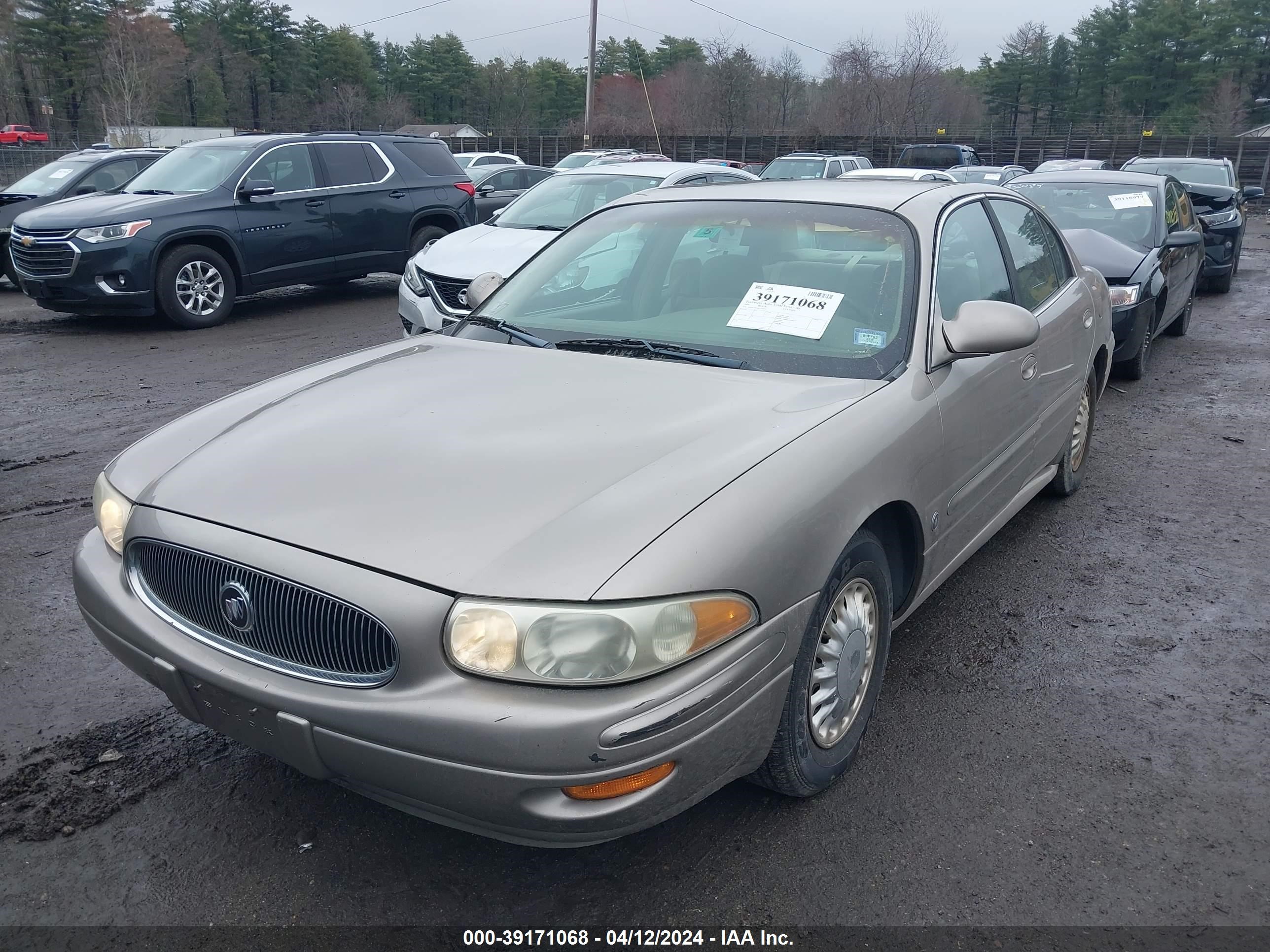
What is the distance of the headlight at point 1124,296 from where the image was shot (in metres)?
7.41

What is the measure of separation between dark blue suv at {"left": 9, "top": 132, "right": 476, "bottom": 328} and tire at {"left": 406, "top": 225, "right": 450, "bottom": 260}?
0.06ft

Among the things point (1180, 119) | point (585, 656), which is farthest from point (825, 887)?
point (1180, 119)

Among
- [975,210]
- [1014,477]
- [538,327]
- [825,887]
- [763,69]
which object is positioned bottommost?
[825,887]

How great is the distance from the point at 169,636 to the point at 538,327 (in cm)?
169

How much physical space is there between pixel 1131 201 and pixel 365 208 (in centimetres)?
788

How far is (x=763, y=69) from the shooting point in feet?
240

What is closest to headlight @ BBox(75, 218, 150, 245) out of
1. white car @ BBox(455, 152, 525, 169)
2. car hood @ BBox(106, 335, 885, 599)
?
car hood @ BBox(106, 335, 885, 599)

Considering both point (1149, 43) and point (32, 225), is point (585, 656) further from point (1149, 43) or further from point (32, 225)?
point (1149, 43)

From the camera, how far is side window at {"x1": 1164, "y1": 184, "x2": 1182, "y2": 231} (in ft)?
28.9

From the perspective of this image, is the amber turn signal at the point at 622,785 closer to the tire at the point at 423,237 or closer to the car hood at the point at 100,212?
the car hood at the point at 100,212

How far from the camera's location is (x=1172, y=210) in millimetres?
9086

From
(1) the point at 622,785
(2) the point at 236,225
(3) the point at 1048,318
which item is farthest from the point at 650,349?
(2) the point at 236,225

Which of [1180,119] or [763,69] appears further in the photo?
[763,69]

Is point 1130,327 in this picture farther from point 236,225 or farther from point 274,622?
Result: point 236,225
